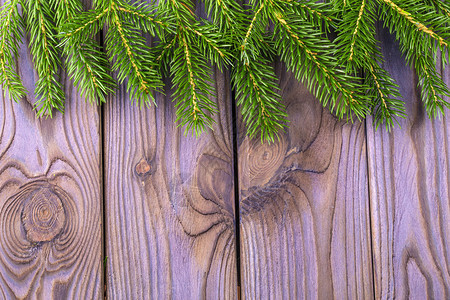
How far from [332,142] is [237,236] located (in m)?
0.23

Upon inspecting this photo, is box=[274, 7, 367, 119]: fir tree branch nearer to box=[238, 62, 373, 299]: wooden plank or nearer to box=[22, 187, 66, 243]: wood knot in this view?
box=[238, 62, 373, 299]: wooden plank

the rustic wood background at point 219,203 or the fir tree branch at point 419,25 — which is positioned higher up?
the fir tree branch at point 419,25

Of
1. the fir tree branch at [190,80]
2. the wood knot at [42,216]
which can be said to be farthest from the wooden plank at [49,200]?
the fir tree branch at [190,80]

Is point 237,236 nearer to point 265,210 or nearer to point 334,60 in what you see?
point 265,210

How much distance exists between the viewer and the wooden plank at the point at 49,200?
639 millimetres

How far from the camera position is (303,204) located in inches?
25.3

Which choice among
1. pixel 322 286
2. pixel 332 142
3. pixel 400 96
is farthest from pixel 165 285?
pixel 400 96

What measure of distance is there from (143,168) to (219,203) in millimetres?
143

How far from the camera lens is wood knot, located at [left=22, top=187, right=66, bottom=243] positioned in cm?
64

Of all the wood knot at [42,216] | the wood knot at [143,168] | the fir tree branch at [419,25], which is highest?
the fir tree branch at [419,25]

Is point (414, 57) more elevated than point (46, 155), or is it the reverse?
point (414, 57)

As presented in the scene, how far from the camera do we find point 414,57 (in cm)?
60

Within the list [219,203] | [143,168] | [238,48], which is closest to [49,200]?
[143,168]

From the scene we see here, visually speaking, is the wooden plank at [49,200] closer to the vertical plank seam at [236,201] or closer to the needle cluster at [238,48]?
the needle cluster at [238,48]
